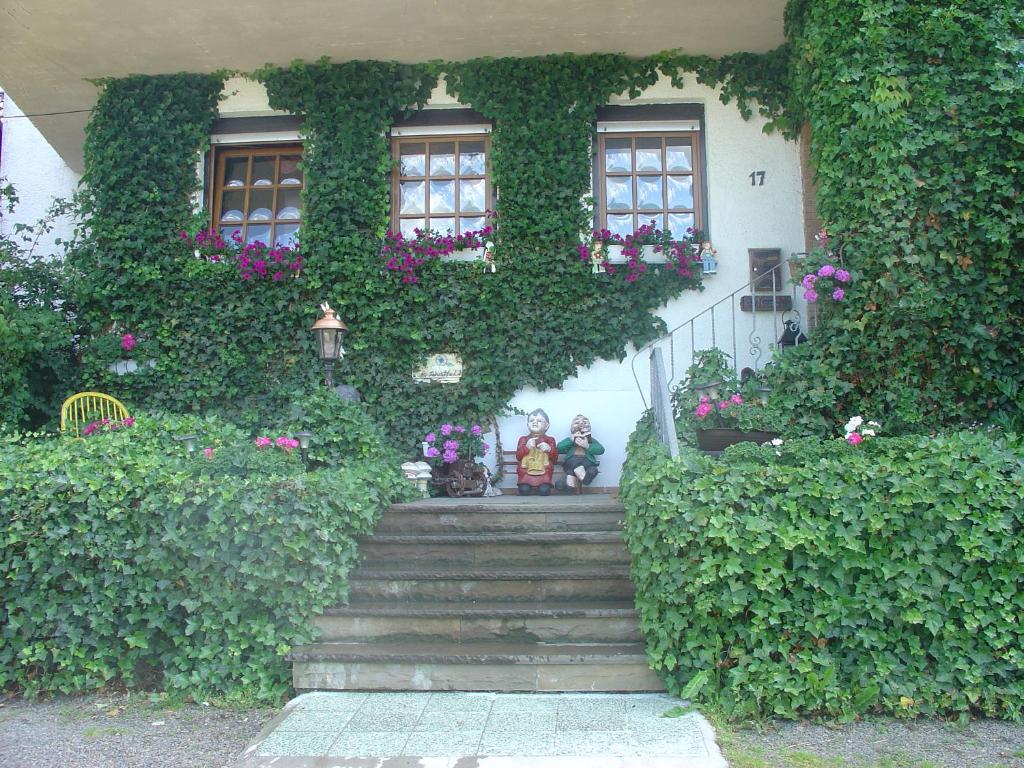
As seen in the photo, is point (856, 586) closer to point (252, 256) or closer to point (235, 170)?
point (252, 256)

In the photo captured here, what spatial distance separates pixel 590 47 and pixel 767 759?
19.6ft

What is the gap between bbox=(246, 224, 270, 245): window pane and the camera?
308 inches

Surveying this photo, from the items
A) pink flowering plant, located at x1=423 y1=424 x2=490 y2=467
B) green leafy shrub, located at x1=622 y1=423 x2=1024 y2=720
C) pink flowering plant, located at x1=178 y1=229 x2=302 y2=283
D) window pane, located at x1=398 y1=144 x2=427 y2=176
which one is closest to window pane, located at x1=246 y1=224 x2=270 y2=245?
pink flowering plant, located at x1=178 y1=229 x2=302 y2=283

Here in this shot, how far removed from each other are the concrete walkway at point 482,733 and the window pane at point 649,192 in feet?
15.2

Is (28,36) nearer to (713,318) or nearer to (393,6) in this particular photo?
(393,6)

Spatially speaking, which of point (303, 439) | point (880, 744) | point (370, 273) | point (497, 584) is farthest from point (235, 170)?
point (880, 744)

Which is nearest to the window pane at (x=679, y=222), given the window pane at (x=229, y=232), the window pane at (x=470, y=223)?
the window pane at (x=470, y=223)

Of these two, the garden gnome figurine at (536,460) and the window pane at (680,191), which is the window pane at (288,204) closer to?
the garden gnome figurine at (536,460)

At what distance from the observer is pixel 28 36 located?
7191mm

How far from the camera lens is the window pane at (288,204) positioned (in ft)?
25.7

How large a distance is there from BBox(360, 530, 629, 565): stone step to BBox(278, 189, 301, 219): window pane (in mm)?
3874

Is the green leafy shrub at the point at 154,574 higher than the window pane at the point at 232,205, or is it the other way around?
the window pane at the point at 232,205

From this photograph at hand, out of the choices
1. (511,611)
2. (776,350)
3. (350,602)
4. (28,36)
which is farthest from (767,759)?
(28,36)

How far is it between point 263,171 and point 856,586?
6393 mm
